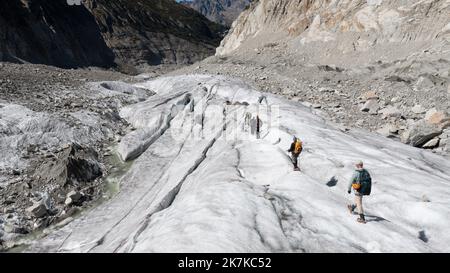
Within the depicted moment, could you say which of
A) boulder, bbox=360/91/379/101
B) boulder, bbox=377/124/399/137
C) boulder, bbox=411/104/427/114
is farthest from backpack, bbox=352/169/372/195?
boulder, bbox=360/91/379/101

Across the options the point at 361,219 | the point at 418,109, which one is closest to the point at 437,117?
the point at 418,109

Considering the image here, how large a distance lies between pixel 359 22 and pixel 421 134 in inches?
759

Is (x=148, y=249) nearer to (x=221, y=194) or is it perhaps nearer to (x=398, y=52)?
(x=221, y=194)

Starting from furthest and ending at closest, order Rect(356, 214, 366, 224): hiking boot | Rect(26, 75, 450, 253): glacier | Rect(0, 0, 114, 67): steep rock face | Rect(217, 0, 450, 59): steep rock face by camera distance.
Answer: Rect(0, 0, 114, 67): steep rock face → Rect(217, 0, 450, 59): steep rock face → Rect(356, 214, 366, 224): hiking boot → Rect(26, 75, 450, 253): glacier

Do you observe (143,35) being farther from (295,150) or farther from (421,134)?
(295,150)

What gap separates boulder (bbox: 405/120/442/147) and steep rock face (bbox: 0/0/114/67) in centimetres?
5454

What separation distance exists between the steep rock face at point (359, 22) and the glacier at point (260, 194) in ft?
43.8

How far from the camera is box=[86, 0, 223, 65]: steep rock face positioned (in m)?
105

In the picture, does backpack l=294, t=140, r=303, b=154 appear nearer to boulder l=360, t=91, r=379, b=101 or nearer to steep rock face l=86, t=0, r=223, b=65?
boulder l=360, t=91, r=379, b=101

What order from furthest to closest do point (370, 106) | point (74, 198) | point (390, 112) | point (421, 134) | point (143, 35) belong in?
1. point (143, 35)
2. point (370, 106)
3. point (390, 112)
4. point (421, 134)
5. point (74, 198)

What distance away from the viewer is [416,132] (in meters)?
20.0

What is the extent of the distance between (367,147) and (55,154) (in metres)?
14.3

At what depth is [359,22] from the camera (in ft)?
118

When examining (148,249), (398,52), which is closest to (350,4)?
(398,52)
